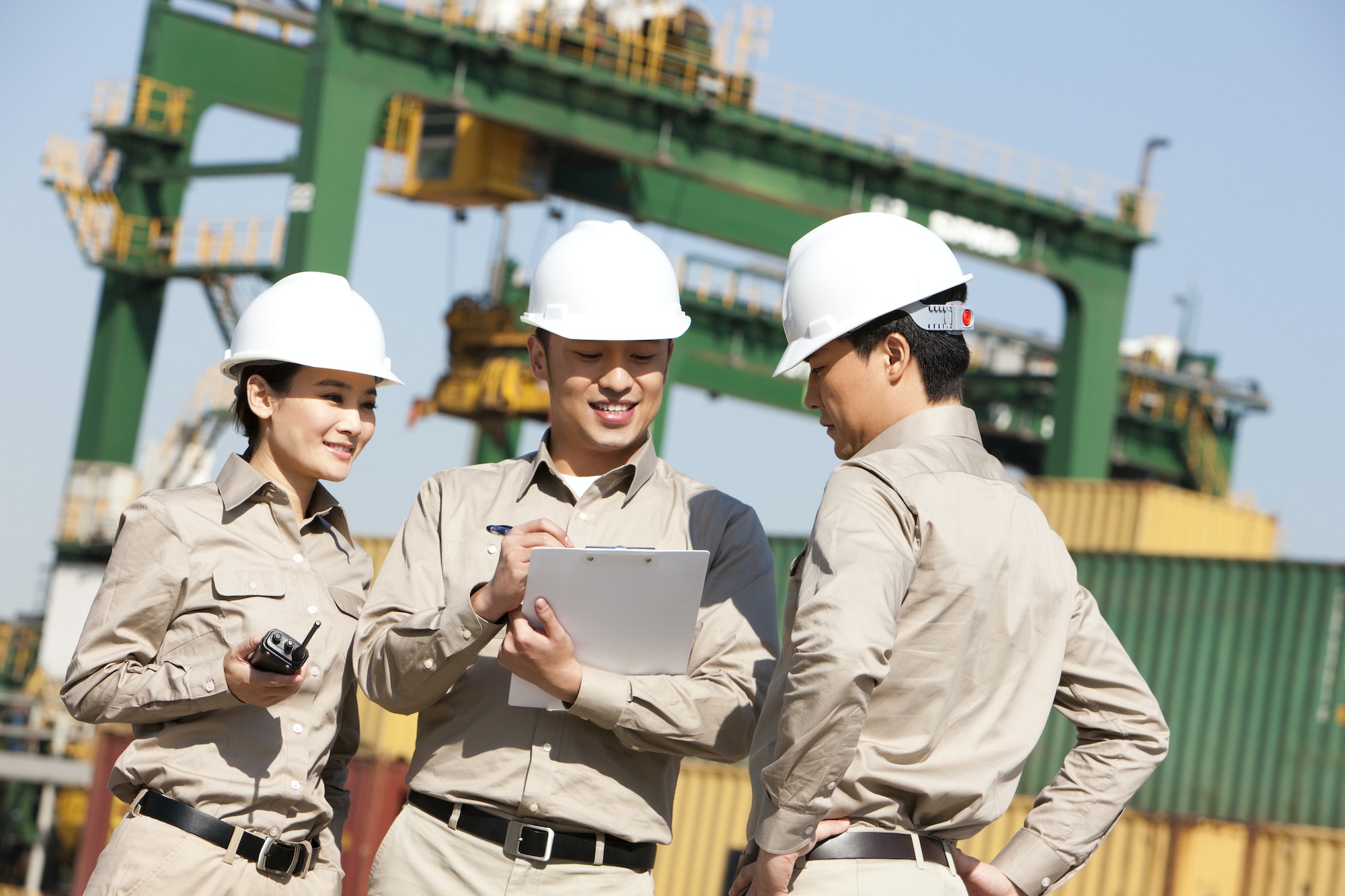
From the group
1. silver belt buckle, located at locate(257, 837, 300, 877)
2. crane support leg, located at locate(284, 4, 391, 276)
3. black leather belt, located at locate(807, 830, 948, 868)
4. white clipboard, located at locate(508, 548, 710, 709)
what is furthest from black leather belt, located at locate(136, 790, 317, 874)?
crane support leg, located at locate(284, 4, 391, 276)

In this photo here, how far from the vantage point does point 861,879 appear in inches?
119

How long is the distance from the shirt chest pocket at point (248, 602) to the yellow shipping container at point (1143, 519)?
1843cm

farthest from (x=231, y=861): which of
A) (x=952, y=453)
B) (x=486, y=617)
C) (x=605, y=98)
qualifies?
(x=605, y=98)

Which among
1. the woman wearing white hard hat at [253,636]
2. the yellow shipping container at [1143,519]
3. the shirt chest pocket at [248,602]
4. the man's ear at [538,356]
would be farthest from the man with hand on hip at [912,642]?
the yellow shipping container at [1143,519]

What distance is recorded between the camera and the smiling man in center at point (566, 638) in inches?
135

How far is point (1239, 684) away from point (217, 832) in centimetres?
1596

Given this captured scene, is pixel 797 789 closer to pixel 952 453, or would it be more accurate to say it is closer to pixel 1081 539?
pixel 952 453

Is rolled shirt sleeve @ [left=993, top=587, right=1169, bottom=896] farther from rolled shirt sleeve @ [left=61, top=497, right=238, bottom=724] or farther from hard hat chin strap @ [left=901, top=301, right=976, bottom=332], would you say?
rolled shirt sleeve @ [left=61, top=497, right=238, bottom=724]

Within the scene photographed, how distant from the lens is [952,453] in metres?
3.20

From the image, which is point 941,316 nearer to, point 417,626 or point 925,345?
point 925,345

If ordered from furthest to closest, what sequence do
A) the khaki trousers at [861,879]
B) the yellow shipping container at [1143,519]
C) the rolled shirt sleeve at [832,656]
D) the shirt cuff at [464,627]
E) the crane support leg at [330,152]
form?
the yellow shipping container at [1143,519], the crane support leg at [330,152], the shirt cuff at [464,627], the khaki trousers at [861,879], the rolled shirt sleeve at [832,656]

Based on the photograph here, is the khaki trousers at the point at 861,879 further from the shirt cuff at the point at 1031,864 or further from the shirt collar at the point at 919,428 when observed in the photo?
the shirt collar at the point at 919,428

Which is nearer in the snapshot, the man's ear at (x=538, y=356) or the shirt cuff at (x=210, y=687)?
the shirt cuff at (x=210, y=687)

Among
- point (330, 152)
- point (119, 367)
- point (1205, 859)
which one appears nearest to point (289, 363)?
point (1205, 859)
